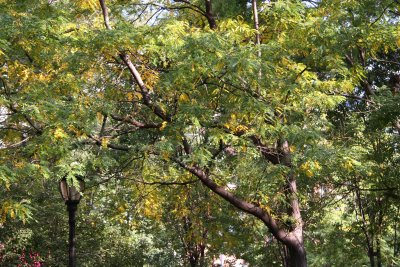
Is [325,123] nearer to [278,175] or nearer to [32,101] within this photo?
[278,175]

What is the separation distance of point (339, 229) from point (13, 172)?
31.3ft

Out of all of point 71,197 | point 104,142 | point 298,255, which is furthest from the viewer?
point 298,255

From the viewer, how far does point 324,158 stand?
20.8 feet

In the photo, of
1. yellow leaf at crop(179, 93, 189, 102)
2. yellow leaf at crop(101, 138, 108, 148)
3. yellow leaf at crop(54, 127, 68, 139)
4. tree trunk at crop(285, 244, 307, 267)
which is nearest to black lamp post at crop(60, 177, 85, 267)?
yellow leaf at crop(101, 138, 108, 148)

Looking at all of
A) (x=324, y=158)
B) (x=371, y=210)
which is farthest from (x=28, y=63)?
(x=371, y=210)

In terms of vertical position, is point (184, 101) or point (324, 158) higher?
point (184, 101)

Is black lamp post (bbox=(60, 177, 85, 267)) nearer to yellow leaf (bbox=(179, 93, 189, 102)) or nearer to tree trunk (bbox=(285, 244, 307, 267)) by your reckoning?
yellow leaf (bbox=(179, 93, 189, 102))

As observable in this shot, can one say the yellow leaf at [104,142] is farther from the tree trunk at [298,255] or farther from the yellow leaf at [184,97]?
the tree trunk at [298,255]

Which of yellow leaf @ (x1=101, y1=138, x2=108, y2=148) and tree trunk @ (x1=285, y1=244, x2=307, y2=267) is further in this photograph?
tree trunk @ (x1=285, y1=244, x2=307, y2=267)

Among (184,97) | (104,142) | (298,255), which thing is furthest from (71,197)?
(298,255)

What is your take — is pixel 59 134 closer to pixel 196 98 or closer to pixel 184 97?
pixel 184 97

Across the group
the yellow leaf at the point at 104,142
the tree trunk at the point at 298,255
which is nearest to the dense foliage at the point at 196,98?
the tree trunk at the point at 298,255

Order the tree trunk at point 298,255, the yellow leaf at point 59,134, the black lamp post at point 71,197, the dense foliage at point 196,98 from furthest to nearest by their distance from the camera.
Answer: the tree trunk at point 298,255
the black lamp post at point 71,197
the dense foliage at point 196,98
the yellow leaf at point 59,134

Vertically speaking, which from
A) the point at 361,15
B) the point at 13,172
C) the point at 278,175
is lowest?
the point at 13,172
